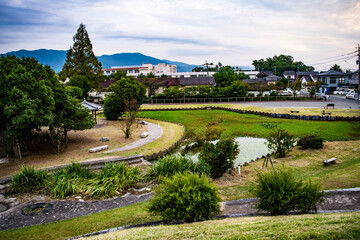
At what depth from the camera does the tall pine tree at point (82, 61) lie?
4465cm

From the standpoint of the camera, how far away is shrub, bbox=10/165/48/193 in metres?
10.7

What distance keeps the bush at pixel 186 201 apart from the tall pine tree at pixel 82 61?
41.1 metres

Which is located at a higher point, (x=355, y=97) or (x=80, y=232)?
(x=355, y=97)

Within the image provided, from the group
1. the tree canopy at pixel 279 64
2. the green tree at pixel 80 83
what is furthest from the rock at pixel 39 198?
the tree canopy at pixel 279 64

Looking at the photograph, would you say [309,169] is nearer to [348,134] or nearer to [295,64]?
[348,134]

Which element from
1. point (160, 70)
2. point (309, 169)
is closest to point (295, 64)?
point (160, 70)

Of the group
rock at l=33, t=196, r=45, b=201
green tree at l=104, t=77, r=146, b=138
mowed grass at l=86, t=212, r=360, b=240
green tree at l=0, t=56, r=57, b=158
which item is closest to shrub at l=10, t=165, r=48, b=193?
rock at l=33, t=196, r=45, b=201

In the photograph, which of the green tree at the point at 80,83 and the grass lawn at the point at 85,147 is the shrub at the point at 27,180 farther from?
the green tree at the point at 80,83

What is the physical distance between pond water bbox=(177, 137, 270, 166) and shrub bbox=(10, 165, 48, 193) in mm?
8169

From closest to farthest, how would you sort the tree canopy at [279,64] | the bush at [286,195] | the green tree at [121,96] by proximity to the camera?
1. the bush at [286,195]
2. the green tree at [121,96]
3. the tree canopy at [279,64]

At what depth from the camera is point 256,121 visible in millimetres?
26688

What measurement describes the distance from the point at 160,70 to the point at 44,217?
368 ft

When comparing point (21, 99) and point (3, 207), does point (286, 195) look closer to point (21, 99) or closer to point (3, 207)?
point (3, 207)

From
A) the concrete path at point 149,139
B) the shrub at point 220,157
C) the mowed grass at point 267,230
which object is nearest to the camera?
the mowed grass at point 267,230
